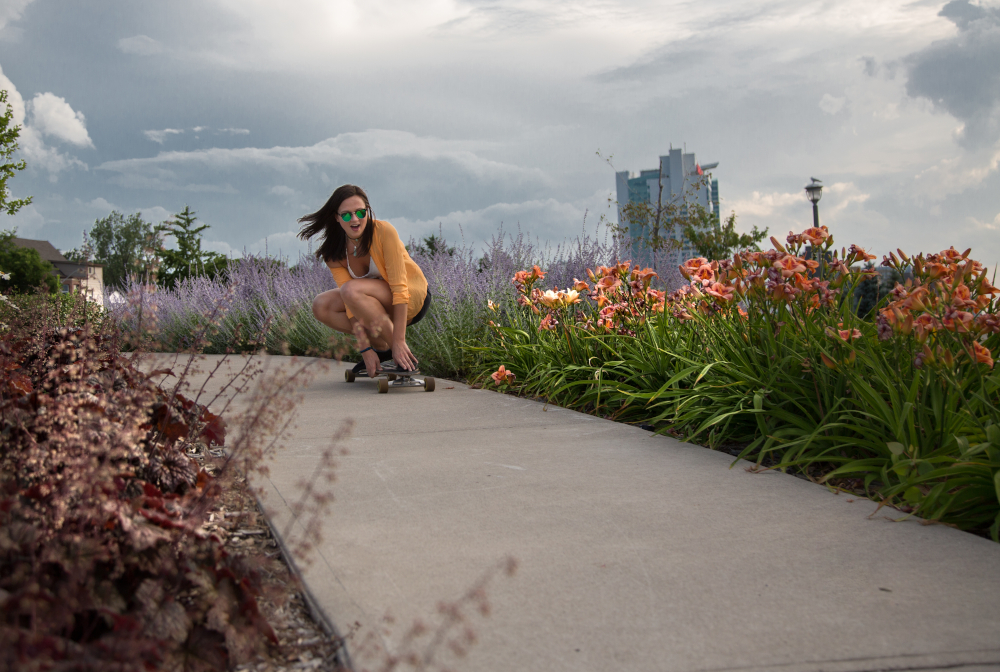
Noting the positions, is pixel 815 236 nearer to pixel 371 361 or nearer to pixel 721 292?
pixel 721 292

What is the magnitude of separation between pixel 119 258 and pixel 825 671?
237 ft

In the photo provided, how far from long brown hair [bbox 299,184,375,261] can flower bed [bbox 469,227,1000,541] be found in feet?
5.32

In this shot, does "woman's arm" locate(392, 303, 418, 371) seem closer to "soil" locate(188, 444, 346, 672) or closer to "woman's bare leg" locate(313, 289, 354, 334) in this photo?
"woman's bare leg" locate(313, 289, 354, 334)

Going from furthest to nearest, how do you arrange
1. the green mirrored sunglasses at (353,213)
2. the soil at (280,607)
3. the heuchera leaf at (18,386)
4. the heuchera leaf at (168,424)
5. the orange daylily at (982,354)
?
1. the green mirrored sunglasses at (353,213)
2. the heuchera leaf at (18,386)
3. the orange daylily at (982,354)
4. the heuchera leaf at (168,424)
5. the soil at (280,607)

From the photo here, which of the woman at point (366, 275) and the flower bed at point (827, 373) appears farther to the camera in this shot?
the woman at point (366, 275)

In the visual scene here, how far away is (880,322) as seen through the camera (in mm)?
2492

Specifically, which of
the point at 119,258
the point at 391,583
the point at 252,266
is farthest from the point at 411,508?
the point at 119,258

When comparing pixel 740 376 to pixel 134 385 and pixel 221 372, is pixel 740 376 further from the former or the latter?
pixel 221 372

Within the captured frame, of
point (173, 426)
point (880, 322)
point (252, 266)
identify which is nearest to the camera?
point (173, 426)

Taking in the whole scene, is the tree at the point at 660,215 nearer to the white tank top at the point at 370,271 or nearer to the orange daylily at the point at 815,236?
the white tank top at the point at 370,271

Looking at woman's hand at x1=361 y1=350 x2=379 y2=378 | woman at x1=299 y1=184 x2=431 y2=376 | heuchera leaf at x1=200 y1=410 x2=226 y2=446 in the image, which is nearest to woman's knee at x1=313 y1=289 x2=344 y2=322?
woman at x1=299 y1=184 x2=431 y2=376

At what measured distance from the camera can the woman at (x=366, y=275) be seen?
468 centimetres

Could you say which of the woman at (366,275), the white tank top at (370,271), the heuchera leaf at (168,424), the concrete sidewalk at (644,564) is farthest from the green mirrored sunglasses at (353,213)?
the heuchera leaf at (168,424)

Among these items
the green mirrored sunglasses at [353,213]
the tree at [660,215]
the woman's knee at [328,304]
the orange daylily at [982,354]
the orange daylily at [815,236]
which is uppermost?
the tree at [660,215]
